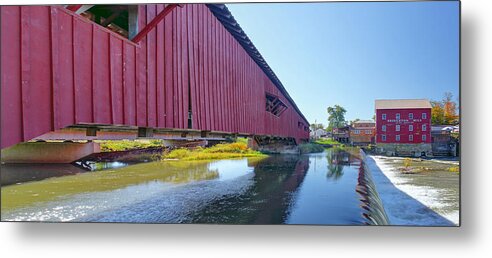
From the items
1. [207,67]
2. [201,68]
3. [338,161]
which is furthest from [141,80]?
[338,161]

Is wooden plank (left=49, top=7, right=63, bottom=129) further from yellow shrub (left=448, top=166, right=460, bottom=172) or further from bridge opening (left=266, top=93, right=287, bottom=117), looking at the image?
bridge opening (left=266, top=93, right=287, bottom=117)

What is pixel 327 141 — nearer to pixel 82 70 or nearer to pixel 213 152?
pixel 213 152

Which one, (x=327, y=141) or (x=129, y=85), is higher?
(x=129, y=85)

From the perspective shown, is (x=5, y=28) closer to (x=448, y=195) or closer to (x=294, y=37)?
(x=294, y=37)

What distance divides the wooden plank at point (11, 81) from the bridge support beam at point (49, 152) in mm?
2416

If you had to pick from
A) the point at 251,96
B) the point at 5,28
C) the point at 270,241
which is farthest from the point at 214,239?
the point at 251,96

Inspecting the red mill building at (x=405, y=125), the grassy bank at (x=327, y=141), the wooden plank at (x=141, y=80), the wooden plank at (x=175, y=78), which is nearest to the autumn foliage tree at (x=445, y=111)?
the red mill building at (x=405, y=125)

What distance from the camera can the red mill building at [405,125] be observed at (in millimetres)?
4832

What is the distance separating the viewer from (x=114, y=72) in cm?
333

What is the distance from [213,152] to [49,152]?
3.64m

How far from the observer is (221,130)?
6.06 metres

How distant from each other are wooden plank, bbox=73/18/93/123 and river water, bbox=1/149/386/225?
3053 millimetres

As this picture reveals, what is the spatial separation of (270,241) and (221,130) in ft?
8.30

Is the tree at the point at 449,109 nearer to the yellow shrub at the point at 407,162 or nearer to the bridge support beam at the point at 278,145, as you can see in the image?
the yellow shrub at the point at 407,162
